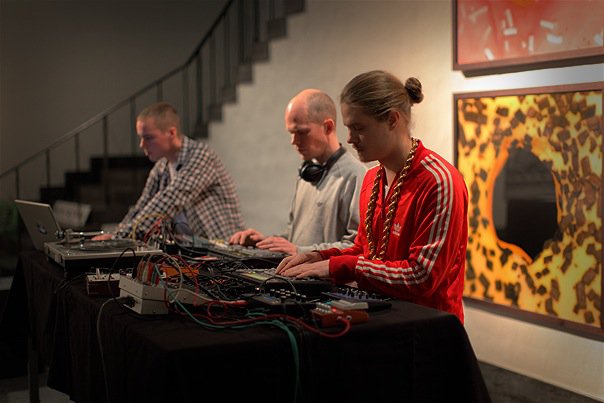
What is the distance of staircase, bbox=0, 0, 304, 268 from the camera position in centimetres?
812

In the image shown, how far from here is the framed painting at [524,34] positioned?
3303 mm

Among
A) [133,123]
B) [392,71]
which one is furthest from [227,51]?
[392,71]

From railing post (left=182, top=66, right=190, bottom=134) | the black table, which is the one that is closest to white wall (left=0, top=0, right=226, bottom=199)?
railing post (left=182, top=66, right=190, bottom=134)

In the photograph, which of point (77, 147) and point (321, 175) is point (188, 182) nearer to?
point (321, 175)

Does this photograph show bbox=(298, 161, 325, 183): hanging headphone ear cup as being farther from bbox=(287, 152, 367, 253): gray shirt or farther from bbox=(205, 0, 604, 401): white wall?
bbox=(205, 0, 604, 401): white wall

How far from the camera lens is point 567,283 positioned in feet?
11.3

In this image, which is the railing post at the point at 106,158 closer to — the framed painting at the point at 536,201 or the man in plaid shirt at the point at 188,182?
the man in plaid shirt at the point at 188,182

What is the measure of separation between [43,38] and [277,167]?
3.86 meters

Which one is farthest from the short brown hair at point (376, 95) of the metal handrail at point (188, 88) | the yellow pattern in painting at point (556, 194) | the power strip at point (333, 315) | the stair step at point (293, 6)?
the metal handrail at point (188, 88)

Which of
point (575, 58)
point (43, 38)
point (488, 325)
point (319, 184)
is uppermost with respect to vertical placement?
point (43, 38)

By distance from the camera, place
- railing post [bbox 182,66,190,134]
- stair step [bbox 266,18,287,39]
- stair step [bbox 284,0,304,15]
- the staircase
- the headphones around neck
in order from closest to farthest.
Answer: the headphones around neck
stair step [bbox 284,0,304,15]
stair step [bbox 266,18,287,39]
the staircase
railing post [bbox 182,66,190,134]

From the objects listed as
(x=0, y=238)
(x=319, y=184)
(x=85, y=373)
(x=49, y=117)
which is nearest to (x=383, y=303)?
(x=85, y=373)

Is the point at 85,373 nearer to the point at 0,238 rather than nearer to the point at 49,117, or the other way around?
the point at 0,238

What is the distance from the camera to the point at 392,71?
4594 millimetres
